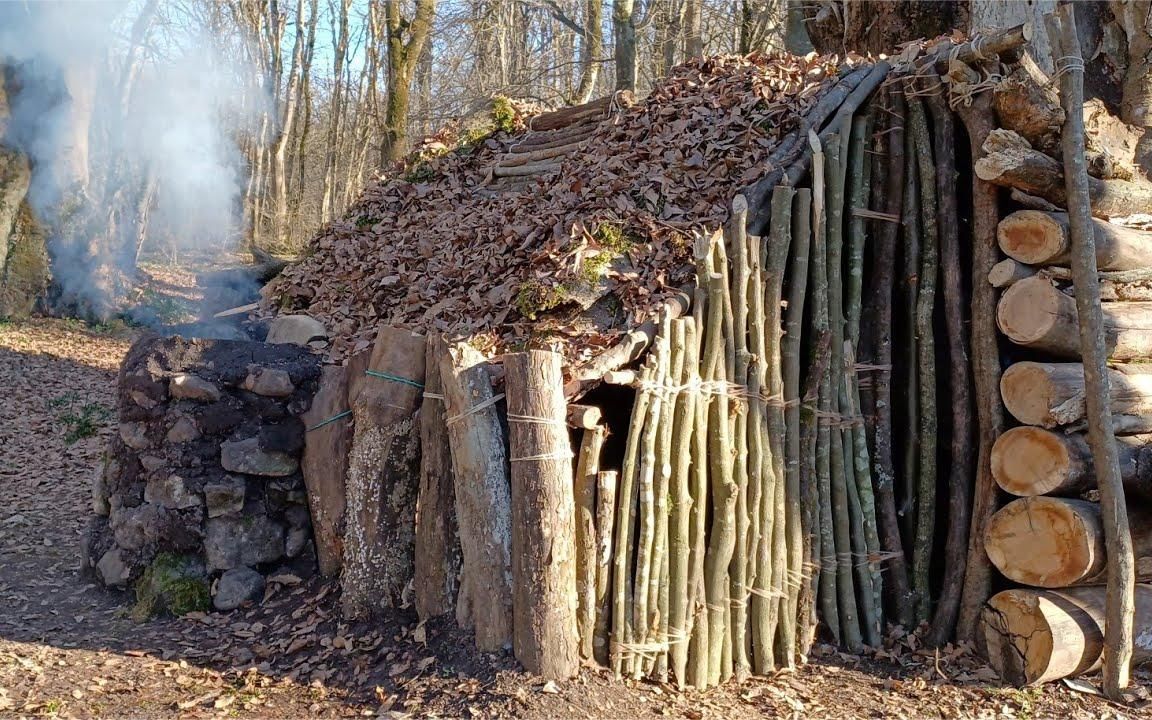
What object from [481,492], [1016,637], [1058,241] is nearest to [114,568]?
[481,492]

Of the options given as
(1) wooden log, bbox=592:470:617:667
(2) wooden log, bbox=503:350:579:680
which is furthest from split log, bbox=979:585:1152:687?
(2) wooden log, bbox=503:350:579:680

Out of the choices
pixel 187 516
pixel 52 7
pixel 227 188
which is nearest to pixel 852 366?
pixel 187 516

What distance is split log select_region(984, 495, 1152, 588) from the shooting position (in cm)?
398

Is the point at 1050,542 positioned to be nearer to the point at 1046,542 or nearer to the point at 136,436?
the point at 1046,542

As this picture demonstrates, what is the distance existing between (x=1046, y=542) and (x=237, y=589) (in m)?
4.07

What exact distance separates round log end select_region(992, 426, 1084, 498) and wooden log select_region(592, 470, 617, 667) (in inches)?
77.9

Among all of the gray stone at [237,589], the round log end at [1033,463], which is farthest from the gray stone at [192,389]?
the round log end at [1033,463]

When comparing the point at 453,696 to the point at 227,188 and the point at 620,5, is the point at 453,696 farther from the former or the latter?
the point at 227,188

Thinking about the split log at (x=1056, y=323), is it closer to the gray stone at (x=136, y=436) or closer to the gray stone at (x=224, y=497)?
the gray stone at (x=224, y=497)

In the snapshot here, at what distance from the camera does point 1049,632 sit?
3963 millimetres

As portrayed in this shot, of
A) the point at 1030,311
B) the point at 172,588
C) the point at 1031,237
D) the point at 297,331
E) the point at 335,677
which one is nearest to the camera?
the point at 335,677

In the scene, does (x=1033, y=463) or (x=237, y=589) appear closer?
(x=1033, y=463)

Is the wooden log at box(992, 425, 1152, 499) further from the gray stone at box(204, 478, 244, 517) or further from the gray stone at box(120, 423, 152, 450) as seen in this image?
the gray stone at box(120, 423, 152, 450)

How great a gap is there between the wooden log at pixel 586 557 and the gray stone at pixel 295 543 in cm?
190
